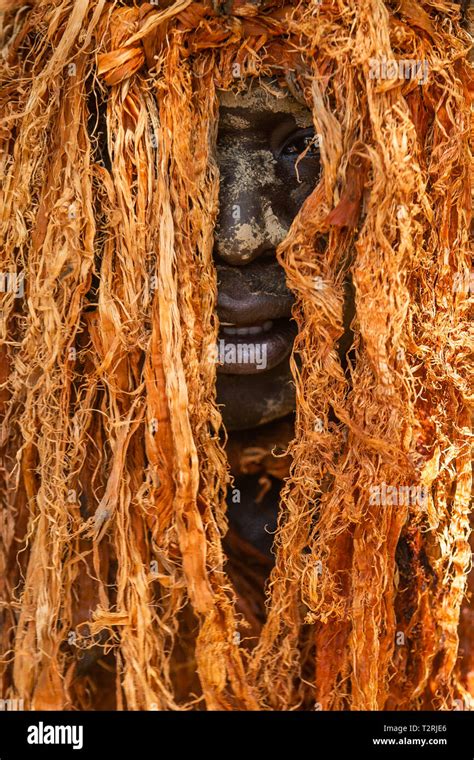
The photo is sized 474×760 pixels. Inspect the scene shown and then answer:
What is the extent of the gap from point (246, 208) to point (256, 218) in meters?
0.02

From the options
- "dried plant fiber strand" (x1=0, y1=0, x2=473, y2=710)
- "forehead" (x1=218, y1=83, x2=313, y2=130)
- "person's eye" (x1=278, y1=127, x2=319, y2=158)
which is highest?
"forehead" (x1=218, y1=83, x2=313, y2=130)

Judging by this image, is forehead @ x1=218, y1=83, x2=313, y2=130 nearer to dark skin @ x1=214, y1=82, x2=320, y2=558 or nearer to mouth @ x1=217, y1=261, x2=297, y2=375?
dark skin @ x1=214, y1=82, x2=320, y2=558

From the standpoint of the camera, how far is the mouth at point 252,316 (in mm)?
971

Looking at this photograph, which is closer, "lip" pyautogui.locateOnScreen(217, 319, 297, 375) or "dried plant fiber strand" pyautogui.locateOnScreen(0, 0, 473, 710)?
"dried plant fiber strand" pyautogui.locateOnScreen(0, 0, 473, 710)

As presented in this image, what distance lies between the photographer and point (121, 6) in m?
0.89

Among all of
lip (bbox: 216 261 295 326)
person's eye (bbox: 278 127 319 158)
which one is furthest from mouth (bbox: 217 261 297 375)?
person's eye (bbox: 278 127 319 158)

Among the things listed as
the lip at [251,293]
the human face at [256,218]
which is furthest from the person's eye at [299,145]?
the lip at [251,293]

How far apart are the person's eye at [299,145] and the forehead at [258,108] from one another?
0.05 feet

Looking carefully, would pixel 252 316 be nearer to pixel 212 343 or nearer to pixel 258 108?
pixel 212 343

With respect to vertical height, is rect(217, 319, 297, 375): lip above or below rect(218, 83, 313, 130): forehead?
below

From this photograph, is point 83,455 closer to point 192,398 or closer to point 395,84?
point 192,398

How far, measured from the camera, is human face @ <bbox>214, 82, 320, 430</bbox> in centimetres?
93

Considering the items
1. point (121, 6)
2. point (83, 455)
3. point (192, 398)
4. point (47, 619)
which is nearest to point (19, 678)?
point (47, 619)

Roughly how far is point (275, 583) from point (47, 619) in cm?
25
